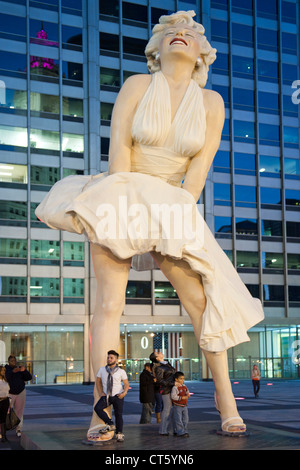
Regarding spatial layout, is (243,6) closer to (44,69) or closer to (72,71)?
(72,71)

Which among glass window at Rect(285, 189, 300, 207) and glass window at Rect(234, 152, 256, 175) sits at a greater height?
glass window at Rect(234, 152, 256, 175)

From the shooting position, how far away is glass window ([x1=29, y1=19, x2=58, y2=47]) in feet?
132

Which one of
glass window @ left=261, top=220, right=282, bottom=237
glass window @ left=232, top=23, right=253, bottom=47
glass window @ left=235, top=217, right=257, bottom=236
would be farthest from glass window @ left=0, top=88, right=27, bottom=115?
glass window @ left=261, top=220, right=282, bottom=237

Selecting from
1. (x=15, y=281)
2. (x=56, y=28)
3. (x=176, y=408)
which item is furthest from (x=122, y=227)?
(x=56, y=28)

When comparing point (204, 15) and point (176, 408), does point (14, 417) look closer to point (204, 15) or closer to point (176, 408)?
point (176, 408)

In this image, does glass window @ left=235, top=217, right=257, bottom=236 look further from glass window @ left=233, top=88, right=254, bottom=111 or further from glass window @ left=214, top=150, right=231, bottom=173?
glass window @ left=233, top=88, right=254, bottom=111

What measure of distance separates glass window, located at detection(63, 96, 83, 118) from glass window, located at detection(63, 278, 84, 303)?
424 inches

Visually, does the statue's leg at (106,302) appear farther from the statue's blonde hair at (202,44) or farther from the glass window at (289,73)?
the glass window at (289,73)

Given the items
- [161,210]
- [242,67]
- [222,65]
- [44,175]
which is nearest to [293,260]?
[242,67]

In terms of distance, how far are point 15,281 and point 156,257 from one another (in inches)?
1184

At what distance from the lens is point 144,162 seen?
934cm

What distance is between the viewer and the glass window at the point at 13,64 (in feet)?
129

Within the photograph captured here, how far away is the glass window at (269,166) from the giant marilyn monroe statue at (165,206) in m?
35.5

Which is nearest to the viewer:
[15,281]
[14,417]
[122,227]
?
[122,227]
